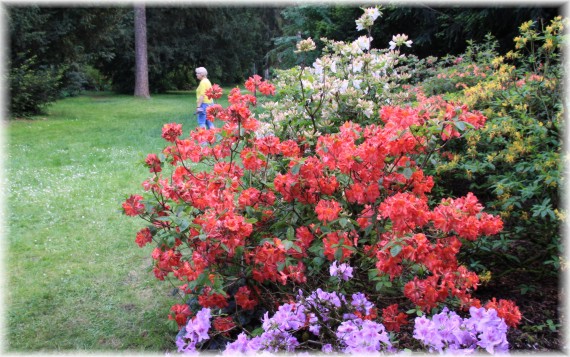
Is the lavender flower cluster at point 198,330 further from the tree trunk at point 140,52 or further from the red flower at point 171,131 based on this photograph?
the tree trunk at point 140,52

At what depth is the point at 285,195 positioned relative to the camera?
2264 mm

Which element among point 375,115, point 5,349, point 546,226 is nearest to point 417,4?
point 375,115

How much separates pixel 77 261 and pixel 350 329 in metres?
2.81

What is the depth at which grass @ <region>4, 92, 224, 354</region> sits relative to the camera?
288cm

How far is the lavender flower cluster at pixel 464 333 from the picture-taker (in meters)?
1.64

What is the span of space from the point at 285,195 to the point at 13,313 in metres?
2.06

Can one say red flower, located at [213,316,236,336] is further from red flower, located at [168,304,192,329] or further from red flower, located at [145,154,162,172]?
red flower, located at [145,154,162,172]

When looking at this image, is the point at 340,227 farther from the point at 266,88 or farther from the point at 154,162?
the point at 266,88

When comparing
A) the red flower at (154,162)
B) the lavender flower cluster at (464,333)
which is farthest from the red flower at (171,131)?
the lavender flower cluster at (464,333)

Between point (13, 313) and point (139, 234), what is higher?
point (139, 234)

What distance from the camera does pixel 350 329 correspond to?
1.82 m

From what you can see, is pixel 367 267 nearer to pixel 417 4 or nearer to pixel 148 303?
pixel 148 303

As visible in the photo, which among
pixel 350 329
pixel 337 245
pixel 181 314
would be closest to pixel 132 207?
pixel 181 314

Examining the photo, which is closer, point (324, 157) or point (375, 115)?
point (324, 157)
